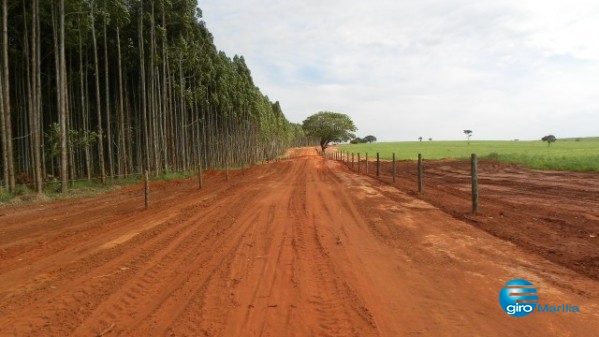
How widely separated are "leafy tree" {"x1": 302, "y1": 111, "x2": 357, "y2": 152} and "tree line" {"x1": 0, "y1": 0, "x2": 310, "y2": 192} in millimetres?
45122

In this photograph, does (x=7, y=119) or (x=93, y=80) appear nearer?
(x=7, y=119)

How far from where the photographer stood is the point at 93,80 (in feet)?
92.7

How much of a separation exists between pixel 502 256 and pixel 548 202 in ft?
27.0

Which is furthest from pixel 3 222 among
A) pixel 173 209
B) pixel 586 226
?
pixel 586 226

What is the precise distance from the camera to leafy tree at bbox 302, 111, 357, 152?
285 ft

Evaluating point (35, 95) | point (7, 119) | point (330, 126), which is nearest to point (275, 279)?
point (7, 119)

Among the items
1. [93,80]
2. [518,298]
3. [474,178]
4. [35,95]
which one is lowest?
[518,298]

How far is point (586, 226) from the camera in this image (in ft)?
28.6

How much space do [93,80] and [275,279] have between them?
91.0ft

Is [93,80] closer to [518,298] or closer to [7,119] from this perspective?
[7,119]

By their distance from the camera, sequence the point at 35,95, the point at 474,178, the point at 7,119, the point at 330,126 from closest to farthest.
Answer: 1. the point at 474,178
2. the point at 7,119
3. the point at 35,95
4. the point at 330,126

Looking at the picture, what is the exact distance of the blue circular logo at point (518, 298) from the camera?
4.43 meters

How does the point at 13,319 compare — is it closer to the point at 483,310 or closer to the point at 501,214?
the point at 483,310

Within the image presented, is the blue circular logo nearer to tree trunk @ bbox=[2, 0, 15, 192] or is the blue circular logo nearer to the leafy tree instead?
tree trunk @ bbox=[2, 0, 15, 192]
